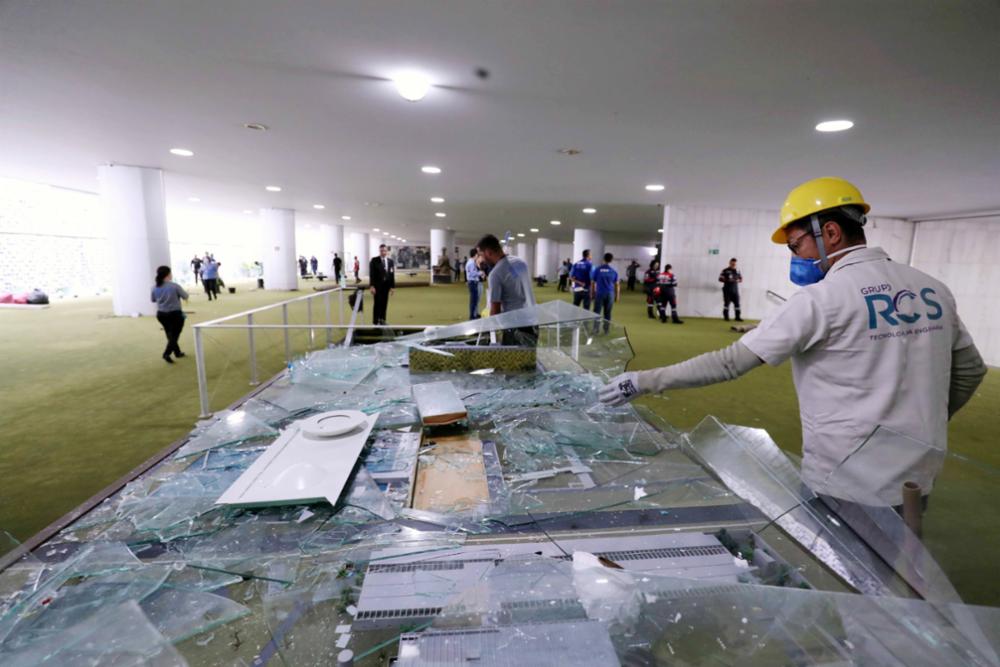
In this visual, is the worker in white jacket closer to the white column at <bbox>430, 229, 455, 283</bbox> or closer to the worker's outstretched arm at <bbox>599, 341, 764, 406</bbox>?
the worker's outstretched arm at <bbox>599, 341, 764, 406</bbox>

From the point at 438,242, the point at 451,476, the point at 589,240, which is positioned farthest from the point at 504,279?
the point at 438,242

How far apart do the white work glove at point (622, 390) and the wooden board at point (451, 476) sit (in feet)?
1.69

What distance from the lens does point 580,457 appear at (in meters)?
1.65

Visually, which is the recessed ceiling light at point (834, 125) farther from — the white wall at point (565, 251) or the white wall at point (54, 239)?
the white wall at point (565, 251)

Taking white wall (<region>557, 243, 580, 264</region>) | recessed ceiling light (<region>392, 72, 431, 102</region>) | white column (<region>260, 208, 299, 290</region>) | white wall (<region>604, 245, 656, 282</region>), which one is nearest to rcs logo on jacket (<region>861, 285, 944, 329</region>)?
recessed ceiling light (<region>392, 72, 431, 102</region>)

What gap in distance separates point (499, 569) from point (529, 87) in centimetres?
398

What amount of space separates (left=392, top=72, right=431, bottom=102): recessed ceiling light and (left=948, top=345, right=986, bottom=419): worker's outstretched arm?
3.78 meters

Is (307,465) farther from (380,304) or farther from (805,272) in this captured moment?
(380,304)

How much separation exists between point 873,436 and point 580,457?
85 centimetres

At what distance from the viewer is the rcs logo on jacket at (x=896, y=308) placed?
1.32m

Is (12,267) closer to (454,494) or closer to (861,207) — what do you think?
(454,494)

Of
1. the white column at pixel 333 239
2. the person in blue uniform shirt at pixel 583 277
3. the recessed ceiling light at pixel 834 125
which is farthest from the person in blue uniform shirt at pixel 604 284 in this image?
the white column at pixel 333 239

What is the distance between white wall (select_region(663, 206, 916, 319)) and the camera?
1161 cm

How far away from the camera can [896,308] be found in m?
1.32
